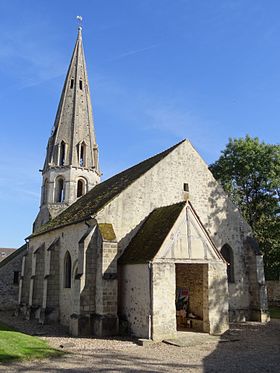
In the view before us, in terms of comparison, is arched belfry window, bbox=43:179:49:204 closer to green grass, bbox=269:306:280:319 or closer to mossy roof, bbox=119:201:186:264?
mossy roof, bbox=119:201:186:264

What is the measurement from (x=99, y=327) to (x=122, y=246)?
12.3 ft

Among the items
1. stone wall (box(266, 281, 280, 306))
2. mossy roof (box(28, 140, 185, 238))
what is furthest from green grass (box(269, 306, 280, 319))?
mossy roof (box(28, 140, 185, 238))

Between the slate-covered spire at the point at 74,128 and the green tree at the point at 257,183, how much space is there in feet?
37.4

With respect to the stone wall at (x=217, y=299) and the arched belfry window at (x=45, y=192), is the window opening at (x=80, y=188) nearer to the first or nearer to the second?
the arched belfry window at (x=45, y=192)

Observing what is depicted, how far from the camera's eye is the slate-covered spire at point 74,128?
30547 mm

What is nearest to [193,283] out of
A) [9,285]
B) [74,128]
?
[9,285]

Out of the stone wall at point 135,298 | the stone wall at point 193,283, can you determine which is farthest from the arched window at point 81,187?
the stone wall at point 135,298

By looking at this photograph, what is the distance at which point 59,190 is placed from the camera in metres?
29.8

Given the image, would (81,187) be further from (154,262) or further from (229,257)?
(154,262)

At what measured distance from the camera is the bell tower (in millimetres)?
29234

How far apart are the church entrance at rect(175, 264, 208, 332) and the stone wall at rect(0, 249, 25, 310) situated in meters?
16.7

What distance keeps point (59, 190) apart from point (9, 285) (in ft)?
29.7

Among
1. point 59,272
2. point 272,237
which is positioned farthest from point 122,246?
point 272,237

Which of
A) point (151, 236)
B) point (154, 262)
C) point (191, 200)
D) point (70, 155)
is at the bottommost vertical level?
point (154, 262)
